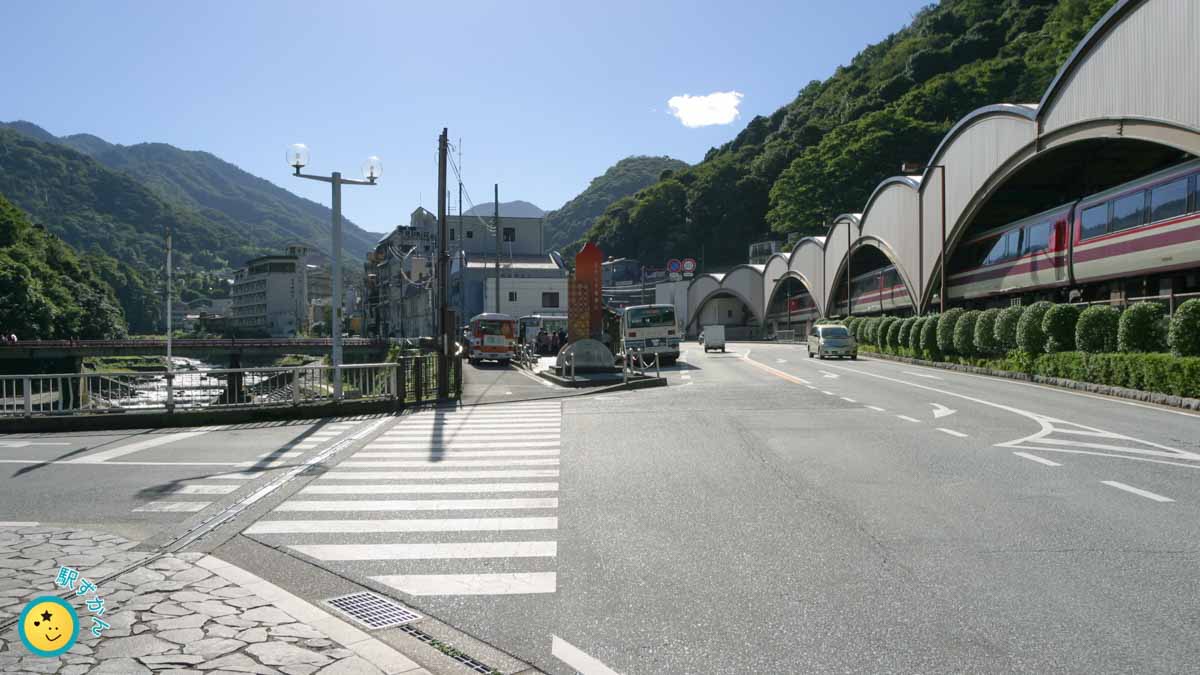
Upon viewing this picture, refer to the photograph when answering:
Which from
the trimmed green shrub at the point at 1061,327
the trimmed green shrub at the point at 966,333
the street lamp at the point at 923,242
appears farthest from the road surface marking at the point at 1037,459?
the street lamp at the point at 923,242

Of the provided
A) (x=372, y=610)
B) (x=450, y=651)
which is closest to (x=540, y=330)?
(x=372, y=610)

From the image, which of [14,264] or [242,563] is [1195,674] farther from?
[14,264]

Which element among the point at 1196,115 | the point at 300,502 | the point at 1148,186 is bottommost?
the point at 300,502

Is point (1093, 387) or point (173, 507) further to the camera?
point (1093, 387)

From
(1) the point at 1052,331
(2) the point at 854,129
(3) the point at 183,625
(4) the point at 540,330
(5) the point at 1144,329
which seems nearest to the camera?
(3) the point at 183,625

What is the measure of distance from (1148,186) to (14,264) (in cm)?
7502

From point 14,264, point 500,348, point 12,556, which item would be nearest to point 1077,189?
point 500,348

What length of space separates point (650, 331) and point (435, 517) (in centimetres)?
3058

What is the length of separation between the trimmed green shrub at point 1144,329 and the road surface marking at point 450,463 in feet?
56.7

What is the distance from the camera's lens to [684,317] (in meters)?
106

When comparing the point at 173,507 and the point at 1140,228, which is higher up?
the point at 1140,228

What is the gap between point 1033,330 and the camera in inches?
989

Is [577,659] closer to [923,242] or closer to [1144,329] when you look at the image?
[1144,329]

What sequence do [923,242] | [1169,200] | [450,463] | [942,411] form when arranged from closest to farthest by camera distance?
[450,463]
[942,411]
[1169,200]
[923,242]
